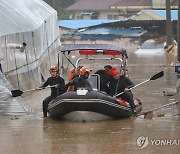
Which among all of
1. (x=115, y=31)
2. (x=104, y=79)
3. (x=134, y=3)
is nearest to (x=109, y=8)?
(x=134, y=3)

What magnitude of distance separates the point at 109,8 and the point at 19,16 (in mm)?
Result: 66698

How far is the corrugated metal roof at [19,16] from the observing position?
2443 centimetres

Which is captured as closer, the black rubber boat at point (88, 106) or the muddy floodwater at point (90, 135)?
the muddy floodwater at point (90, 135)

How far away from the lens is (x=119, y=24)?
226ft

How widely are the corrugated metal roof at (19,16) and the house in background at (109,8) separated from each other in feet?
181

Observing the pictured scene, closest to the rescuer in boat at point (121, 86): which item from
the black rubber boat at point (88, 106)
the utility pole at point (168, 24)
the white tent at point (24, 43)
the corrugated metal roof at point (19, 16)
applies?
the black rubber boat at point (88, 106)

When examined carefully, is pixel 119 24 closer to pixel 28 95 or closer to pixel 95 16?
pixel 95 16

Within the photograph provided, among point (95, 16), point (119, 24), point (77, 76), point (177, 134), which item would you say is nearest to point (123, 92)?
point (77, 76)

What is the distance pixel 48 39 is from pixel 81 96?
18284mm

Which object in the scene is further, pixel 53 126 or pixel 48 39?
pixel 48 39

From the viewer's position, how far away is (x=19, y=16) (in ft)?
89.8

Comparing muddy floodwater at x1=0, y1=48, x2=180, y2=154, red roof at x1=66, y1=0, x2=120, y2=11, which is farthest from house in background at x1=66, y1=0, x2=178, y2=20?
muddy floodwater at x1=0, y1=48, x2=180, y2=154

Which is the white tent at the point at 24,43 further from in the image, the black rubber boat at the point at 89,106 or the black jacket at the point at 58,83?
the black rubber boat at the point at 89,106

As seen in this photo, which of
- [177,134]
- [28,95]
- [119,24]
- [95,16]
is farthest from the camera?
[95,16]
